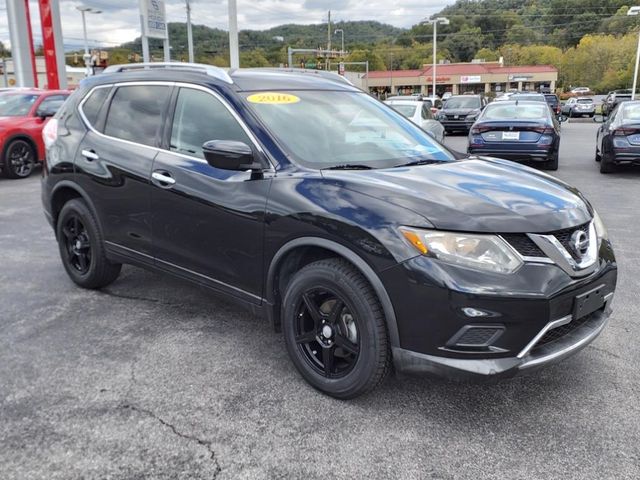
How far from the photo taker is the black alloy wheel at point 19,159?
35.7ft

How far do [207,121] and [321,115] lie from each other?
74cm

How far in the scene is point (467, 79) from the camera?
9331 centimetres

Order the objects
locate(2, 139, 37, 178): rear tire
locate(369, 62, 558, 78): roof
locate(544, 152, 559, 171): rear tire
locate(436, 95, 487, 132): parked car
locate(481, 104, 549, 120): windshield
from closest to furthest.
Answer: locate(2, 139, 37, 178): rear tire, locate(544, 152, 559, 171): rear tire, locate(481, 104, 549, 120): windshield, locate(436, 95, 487, 132): parked car, locate(369, 62, 558, 78): roof

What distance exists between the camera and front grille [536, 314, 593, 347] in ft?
8.92

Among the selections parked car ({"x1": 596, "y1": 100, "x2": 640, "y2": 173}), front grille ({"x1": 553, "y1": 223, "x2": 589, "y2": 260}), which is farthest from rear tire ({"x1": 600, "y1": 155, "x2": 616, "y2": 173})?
front grille ({"x1": 553, "y1": 223, "x2": 589, "y2": 260})

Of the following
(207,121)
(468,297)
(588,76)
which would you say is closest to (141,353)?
(207,121)

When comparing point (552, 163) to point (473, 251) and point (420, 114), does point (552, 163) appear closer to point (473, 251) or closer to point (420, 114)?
point (420, 114)

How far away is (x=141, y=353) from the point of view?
363 centimetres

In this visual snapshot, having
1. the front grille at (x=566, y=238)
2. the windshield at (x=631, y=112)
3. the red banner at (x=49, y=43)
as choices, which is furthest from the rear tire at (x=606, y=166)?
the red banner at (x=49, y=43)

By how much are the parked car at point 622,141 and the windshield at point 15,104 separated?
452 inches

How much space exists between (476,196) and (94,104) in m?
3.22

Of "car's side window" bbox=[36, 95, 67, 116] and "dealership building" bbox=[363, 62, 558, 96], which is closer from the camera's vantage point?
"car's side window" bbox=[36, 95, 67, 116]

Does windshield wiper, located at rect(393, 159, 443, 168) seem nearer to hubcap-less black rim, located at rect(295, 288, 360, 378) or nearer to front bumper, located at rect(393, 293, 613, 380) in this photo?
hubcap-less black rim, located at rect(295, 288, 360, 378)

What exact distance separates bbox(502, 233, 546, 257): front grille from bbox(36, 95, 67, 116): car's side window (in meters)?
11.2
